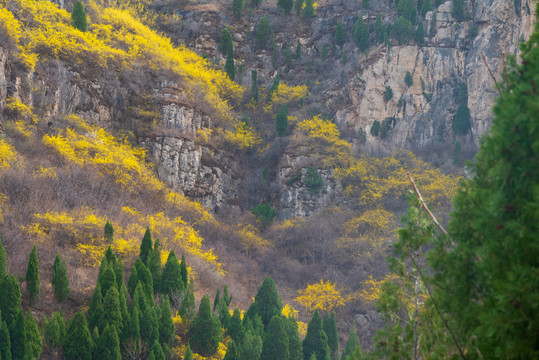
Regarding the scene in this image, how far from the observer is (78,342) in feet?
60.0

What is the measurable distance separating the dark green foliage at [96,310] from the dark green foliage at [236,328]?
576cm

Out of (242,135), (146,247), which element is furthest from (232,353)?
(242,135)

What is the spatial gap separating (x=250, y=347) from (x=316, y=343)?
5434 mm

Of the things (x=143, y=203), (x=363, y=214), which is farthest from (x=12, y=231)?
(x=363, y=214)

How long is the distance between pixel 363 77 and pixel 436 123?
6.85 m

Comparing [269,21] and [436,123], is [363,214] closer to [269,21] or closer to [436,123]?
[436,123]

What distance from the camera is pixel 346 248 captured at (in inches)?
1495

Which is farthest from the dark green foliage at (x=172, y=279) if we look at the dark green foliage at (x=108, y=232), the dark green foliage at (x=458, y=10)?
the dark green foliage at (x=458, y=10)

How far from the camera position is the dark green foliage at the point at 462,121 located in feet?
152

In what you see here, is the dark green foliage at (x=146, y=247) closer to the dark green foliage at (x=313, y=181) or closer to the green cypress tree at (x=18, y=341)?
the green cypress tree at (x=18, y=341)

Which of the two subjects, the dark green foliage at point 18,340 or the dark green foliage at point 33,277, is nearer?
the dark green foliage at point 18,340

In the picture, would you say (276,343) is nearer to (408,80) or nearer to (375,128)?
(375,128)

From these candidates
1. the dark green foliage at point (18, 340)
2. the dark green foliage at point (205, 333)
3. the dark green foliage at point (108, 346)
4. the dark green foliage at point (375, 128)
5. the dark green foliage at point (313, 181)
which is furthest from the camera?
the dark green foliage at point (375, 128)

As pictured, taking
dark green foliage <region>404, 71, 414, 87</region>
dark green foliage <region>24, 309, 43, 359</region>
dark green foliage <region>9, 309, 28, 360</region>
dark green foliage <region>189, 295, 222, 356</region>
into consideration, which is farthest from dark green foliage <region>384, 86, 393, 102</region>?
dark green foliage <region>9, 309, 28, 360</region>
